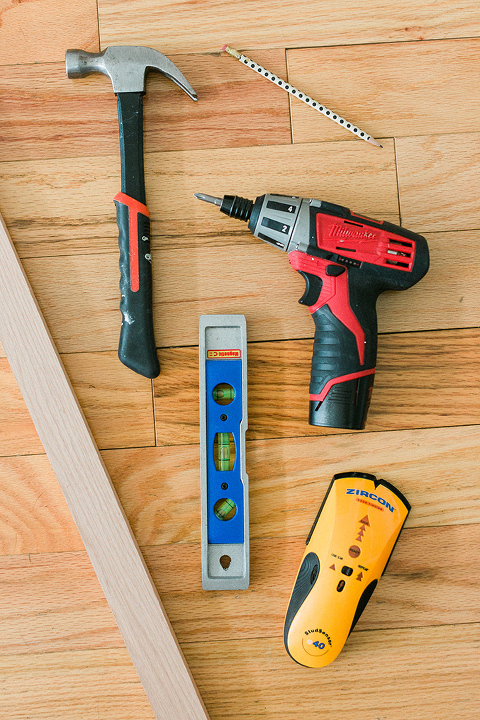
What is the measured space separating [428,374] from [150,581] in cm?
59

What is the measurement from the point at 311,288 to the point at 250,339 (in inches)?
5.6

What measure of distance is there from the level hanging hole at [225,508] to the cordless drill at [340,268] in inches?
8.0

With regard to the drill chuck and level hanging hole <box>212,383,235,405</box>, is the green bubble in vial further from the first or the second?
the drill chuck

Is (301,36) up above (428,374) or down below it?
above

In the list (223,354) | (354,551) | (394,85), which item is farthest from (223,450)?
(394,85)

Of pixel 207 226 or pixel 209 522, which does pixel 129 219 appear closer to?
pixel 207 226

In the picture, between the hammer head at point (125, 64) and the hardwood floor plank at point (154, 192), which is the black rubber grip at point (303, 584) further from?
the hammer head at point (125, 64)

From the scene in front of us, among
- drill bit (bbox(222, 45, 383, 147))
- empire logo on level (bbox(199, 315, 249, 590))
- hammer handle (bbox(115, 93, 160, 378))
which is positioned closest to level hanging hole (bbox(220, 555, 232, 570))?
empire logo on level (bbox(199, 315, 249, 590))

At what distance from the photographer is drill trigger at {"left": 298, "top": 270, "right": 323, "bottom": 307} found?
32.2 inches

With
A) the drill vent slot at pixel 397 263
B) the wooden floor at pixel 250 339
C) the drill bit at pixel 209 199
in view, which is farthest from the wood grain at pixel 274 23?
the drill vent slot at pixel 397 263

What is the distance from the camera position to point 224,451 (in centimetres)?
87

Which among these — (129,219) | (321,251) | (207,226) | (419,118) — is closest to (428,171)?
(419,118)

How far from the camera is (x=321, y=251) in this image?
2.62 feet

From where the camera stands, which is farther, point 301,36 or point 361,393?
point 301,36
